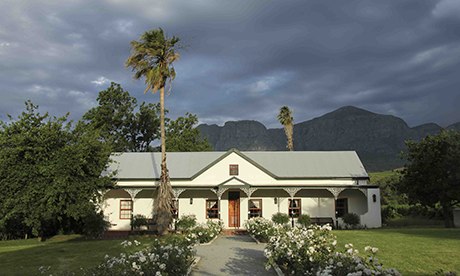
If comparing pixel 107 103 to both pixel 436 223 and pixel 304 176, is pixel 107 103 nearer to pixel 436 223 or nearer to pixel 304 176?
pixel 304 176

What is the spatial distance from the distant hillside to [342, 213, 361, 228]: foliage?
437 ft

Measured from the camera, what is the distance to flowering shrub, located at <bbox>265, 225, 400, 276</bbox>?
6605mm

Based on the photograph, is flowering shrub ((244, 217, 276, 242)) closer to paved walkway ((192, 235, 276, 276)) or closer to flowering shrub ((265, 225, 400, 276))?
paved walkway ((192, 235, 276, 276))

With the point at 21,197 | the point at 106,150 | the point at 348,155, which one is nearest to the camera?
the point at 21,197

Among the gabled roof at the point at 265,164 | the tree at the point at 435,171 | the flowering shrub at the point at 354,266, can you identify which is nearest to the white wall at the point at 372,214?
the gabled roof at the point at 265,164

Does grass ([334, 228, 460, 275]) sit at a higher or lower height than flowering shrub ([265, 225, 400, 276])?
lower

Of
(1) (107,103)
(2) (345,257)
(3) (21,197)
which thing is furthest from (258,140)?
(2) (345,257)

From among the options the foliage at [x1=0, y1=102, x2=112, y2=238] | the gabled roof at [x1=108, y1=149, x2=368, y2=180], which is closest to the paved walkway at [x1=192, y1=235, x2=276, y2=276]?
the foliage at [x1=0, y1=102, x2=112, y2=238]

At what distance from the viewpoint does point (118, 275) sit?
723cm

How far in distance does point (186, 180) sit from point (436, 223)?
58.7 feet

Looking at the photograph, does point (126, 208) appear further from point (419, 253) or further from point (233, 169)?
point (419, 253)

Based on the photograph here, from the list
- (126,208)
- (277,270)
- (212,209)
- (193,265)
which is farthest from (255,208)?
(277,270)

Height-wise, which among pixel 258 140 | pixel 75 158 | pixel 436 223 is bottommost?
pixel 436 223

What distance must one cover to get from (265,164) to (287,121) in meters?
15.3
